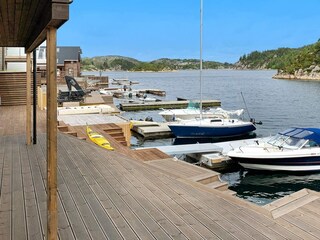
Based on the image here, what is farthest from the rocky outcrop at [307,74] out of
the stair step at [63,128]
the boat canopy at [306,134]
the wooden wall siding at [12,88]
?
the stair step at [63,128]

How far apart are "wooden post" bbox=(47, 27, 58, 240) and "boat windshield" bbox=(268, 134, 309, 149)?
11936mm

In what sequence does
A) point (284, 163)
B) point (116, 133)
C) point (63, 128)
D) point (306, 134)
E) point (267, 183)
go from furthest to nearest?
point (306, 134) → point (284, 163) → point (267, 183) → point (116, 133) → point (63, 128)

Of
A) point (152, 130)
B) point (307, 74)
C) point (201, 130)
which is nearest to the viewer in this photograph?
point (201, 130)

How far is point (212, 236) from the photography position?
3.41m

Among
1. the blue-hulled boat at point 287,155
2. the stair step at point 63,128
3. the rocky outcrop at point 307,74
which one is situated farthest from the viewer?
the rocky outcrop at point 307,74

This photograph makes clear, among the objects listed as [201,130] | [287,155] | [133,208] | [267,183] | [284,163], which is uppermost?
[133,208]

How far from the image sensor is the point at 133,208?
4.06 m

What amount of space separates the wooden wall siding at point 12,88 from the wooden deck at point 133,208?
32.3ft

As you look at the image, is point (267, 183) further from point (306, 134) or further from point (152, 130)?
point (152, 130)

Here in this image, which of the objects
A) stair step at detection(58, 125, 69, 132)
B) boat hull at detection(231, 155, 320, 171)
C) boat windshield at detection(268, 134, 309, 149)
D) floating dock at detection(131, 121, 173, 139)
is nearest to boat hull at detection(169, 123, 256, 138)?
floating dock at detection(131, 121, 173, 139)

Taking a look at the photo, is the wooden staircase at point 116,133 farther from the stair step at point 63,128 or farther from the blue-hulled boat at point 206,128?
the blue-hulled boat at point 206,128

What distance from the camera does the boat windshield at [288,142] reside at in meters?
13.2

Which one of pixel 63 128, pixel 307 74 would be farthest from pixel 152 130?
pixel 307 74

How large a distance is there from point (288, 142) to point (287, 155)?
940 millimetres
